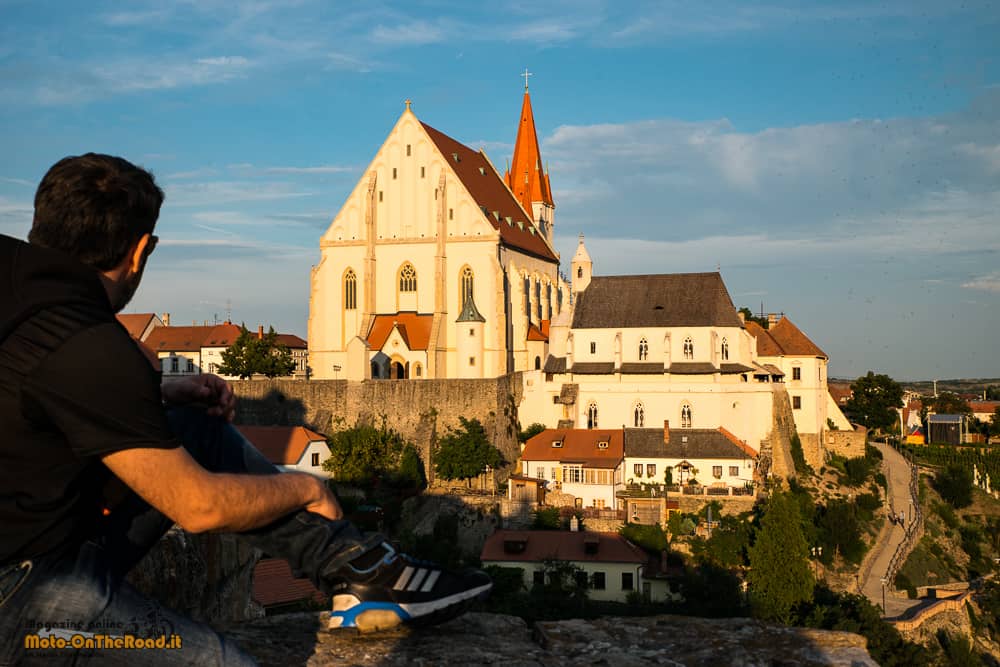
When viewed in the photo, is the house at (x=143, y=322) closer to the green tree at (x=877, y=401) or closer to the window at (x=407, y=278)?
the window at (x=407, y=278)

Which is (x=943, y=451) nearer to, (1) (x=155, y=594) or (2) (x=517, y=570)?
(2) (x=517, y=570)

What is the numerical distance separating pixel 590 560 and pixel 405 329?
2213 centimetres

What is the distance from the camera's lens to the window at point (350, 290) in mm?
57094

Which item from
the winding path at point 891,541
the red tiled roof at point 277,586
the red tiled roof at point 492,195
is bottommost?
the winding path at point 891,541

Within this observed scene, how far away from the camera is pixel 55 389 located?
260 centimetres

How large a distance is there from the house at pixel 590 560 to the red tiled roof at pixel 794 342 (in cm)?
2144

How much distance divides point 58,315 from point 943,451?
7124 cm

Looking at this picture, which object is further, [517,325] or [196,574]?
[517,325]

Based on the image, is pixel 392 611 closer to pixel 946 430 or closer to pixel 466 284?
pixel 466 284

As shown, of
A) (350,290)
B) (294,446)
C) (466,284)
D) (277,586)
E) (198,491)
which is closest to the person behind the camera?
(198,491)

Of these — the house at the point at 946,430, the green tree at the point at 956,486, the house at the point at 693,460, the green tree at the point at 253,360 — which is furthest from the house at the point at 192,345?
the house at the point at 946,430

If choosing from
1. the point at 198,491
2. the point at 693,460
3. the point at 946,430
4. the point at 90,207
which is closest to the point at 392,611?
the point at 198,491

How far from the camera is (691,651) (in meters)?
4.93

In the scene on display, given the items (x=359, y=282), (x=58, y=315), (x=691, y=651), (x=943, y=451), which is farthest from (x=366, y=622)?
(x=943, y=451)
